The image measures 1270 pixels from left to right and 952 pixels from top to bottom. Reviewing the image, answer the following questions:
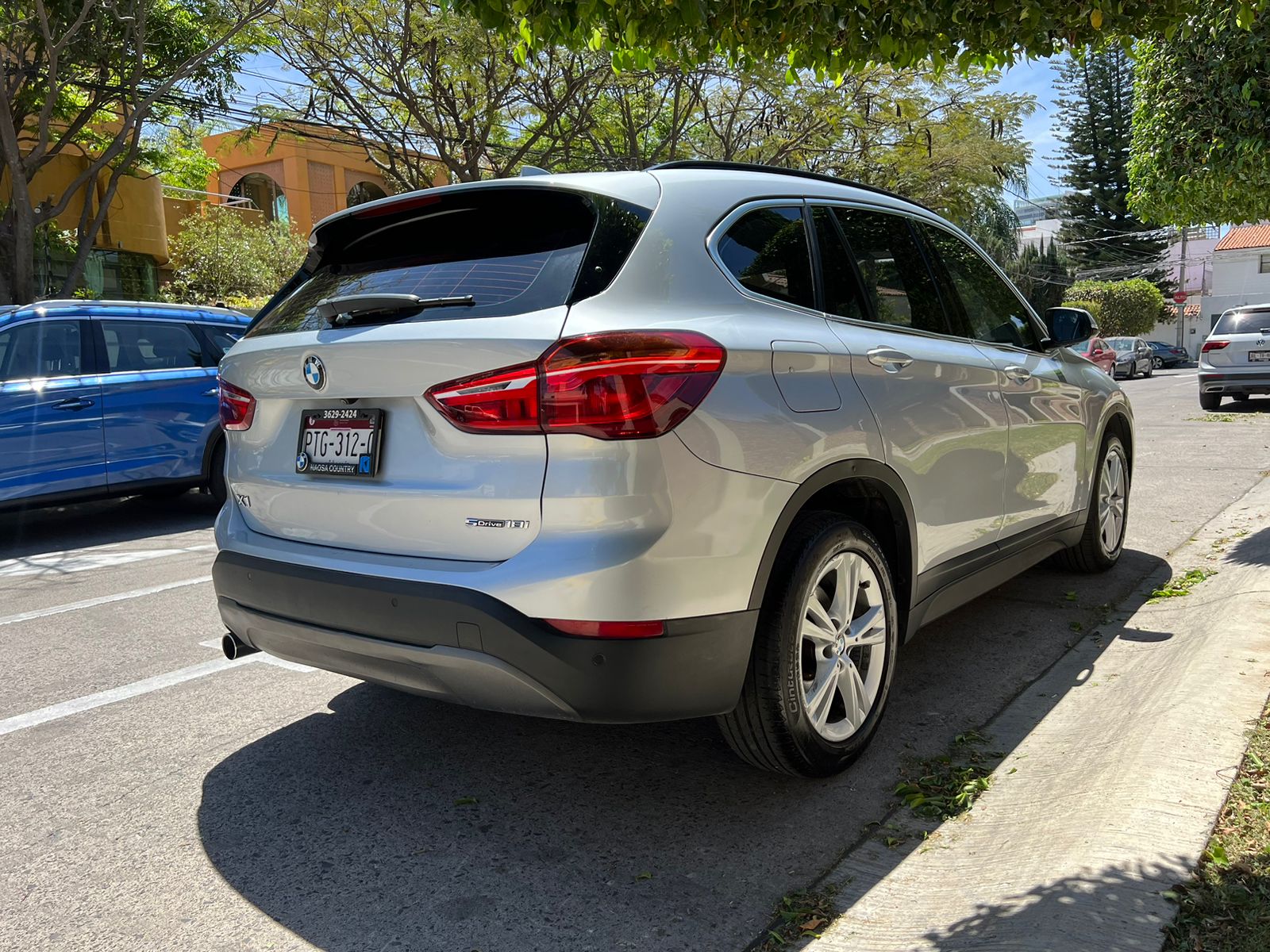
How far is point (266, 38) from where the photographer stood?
53.5 feet

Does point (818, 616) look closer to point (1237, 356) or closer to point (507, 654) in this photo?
point (507, 654)

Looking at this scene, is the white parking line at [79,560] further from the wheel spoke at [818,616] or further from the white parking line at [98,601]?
the wheel spoke at [818,616]

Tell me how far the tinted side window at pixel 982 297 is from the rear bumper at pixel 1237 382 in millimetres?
13339

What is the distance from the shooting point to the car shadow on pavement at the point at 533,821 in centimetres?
249

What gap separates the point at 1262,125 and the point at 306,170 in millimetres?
29608

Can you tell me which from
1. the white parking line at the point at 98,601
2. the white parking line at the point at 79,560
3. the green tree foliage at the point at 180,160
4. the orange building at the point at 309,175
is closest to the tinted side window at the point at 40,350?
the white parking line at the point at 79,560

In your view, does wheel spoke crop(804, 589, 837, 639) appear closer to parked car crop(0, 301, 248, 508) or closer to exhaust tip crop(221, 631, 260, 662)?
exhaust tip crop(221, 631, 260, 662)

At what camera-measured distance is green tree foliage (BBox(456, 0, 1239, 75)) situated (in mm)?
3131

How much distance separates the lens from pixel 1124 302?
52.8 m

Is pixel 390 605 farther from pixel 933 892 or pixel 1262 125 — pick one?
pixel 1262 125

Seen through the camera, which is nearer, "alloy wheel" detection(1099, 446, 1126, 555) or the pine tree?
"alloy wheel" detection(1099, 446, 1126, 555)

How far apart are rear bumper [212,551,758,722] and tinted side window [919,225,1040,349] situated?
2133mm

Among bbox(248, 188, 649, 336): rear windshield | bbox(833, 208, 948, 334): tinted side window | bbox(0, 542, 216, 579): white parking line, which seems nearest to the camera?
bbox(248, 188, 649, 336): rear windshield

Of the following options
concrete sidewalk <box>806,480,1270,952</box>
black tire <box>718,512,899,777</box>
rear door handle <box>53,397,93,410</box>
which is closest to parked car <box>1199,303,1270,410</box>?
concrete sidewalk <box>806,480,1270,952</box>
